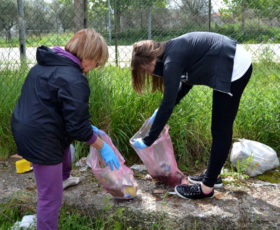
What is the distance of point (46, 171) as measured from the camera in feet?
5.73

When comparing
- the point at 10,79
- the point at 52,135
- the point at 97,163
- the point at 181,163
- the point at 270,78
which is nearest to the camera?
the point at 52,135

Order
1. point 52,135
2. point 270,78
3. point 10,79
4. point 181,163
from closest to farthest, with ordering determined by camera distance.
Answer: point 52,135 → point 181,163 → point 10,79 → point 270,78

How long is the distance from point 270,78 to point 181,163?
5.26ft

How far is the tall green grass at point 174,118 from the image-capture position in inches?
112

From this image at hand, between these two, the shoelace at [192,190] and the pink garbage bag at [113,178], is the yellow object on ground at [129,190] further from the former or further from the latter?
the shoelace at [192,190]

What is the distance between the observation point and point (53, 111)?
66.1 inches

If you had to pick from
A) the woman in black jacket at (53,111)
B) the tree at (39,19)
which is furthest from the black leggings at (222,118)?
the tree at (39,19)

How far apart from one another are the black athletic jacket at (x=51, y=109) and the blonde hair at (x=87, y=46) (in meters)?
0.09

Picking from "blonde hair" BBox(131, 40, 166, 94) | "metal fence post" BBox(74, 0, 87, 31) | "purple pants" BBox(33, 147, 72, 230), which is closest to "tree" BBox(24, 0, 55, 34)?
"metal fence post" BBox(74, 0, 87, 31)

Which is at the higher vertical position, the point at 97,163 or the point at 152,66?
the point at 152,66

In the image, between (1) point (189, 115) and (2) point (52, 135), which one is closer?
(2) point (52, 135)

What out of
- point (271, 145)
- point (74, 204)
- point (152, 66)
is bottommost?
point (74, 204)

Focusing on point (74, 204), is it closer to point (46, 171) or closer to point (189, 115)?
point (46, 171)

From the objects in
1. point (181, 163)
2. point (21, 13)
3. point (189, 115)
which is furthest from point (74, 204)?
point (21, 13)
